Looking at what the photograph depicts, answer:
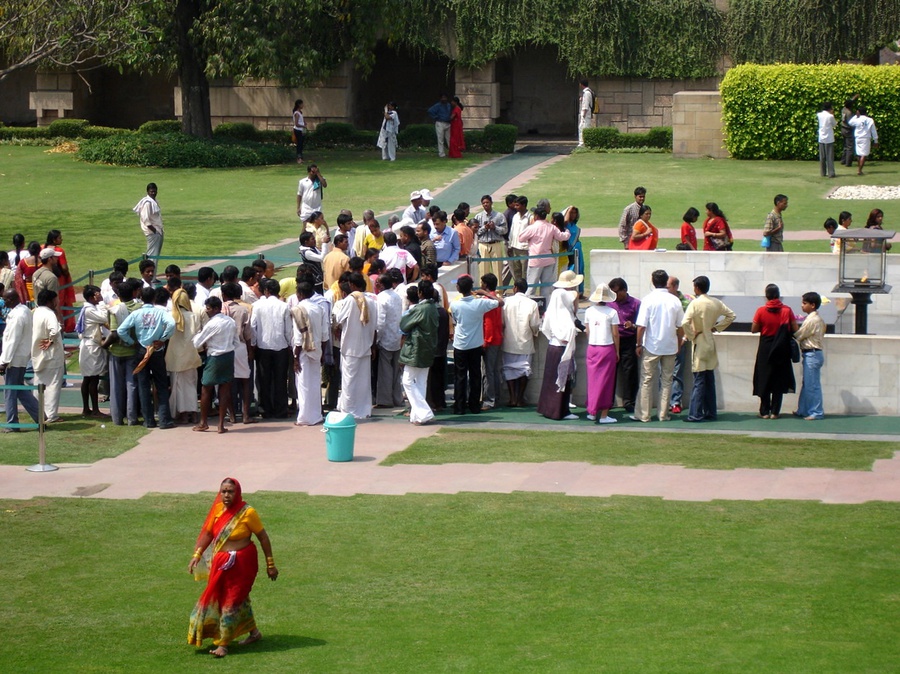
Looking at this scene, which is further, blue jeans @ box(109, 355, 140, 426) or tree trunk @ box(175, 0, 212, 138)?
tree trunk @ box(175, 0, 212, 138)

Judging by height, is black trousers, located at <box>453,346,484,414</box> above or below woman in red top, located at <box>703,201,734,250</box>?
below

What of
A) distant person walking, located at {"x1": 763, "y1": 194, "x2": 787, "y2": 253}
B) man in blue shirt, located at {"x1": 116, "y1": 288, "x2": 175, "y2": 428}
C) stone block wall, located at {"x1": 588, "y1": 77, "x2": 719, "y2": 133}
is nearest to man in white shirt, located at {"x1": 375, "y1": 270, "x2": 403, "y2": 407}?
man in blue shirt, located at {"x1": 116, "y1": 288, "x2": 175, "y2": 428}

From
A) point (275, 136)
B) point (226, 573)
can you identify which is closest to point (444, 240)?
point (226, 573)

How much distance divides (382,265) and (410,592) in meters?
7.14

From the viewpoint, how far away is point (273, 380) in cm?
1402

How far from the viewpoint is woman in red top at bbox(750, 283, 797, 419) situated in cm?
1352

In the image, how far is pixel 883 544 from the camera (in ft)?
30.9

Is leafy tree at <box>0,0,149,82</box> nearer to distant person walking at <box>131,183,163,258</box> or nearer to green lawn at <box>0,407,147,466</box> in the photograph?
distant person walking at <box>131,183,163,258</box>

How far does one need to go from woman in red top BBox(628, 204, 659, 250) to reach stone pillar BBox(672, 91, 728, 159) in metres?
14.0

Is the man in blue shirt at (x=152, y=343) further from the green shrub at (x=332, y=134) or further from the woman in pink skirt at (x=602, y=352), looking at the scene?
the green shrub at (x=332, y=134)

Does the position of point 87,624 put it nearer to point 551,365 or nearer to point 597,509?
point 597,509

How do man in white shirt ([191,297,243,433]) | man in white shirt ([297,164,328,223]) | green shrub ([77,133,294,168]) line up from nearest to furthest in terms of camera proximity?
man in white shirt ([191,297,243,433]), man in white shirt ([297,164,328,223]), green shrub ([77,133,294,168])

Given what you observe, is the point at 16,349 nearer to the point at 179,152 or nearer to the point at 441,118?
the point at 179,152

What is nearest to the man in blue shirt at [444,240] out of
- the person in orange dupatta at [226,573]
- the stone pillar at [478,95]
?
the person in orange dupatta at [226,573]
